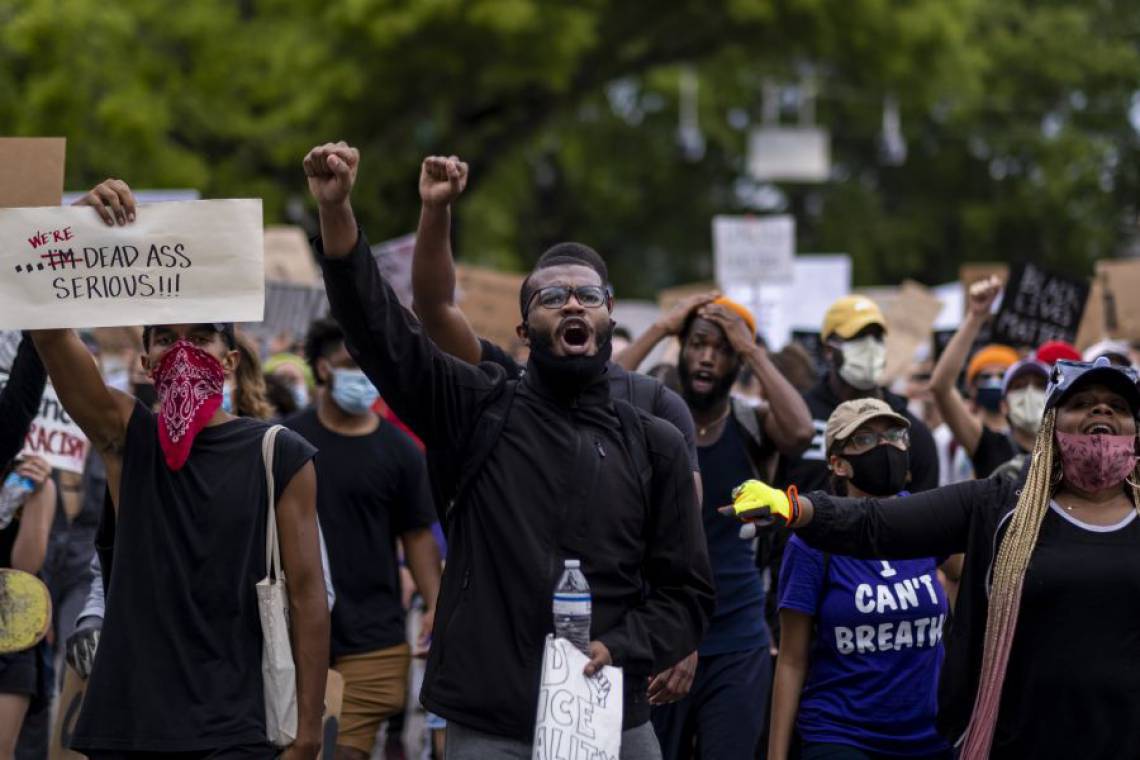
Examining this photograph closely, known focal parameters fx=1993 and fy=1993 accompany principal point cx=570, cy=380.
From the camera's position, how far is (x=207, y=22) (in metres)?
23.5

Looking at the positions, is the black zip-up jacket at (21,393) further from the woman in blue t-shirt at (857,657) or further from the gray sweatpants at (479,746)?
the woman in blue t-shirt at (857,657)

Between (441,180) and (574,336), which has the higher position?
(441,180)

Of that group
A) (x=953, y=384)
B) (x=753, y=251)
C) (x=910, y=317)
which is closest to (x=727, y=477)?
(x=953, y=384)

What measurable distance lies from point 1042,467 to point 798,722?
55.3 inches

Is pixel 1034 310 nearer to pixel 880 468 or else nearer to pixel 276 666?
pixel 880 468

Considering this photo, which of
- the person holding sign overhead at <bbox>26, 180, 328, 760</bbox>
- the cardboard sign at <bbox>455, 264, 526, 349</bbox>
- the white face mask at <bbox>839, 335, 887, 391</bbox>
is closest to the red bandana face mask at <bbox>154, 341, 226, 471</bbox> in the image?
the person holding sign overhead at <bbox>26, 180, 328, 760</bbox>

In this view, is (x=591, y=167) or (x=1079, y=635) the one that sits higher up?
(x=591, y=167)

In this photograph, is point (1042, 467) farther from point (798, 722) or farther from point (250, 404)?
point (250, 404)

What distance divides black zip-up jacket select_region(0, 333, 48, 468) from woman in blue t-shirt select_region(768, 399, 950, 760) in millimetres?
2278

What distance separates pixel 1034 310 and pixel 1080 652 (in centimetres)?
649

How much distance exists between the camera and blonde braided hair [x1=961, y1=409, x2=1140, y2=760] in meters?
4.88

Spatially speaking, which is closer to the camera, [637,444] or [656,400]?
[637,444]

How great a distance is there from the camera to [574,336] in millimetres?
4809

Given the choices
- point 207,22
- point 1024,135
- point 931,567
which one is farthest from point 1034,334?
point 1024,135
